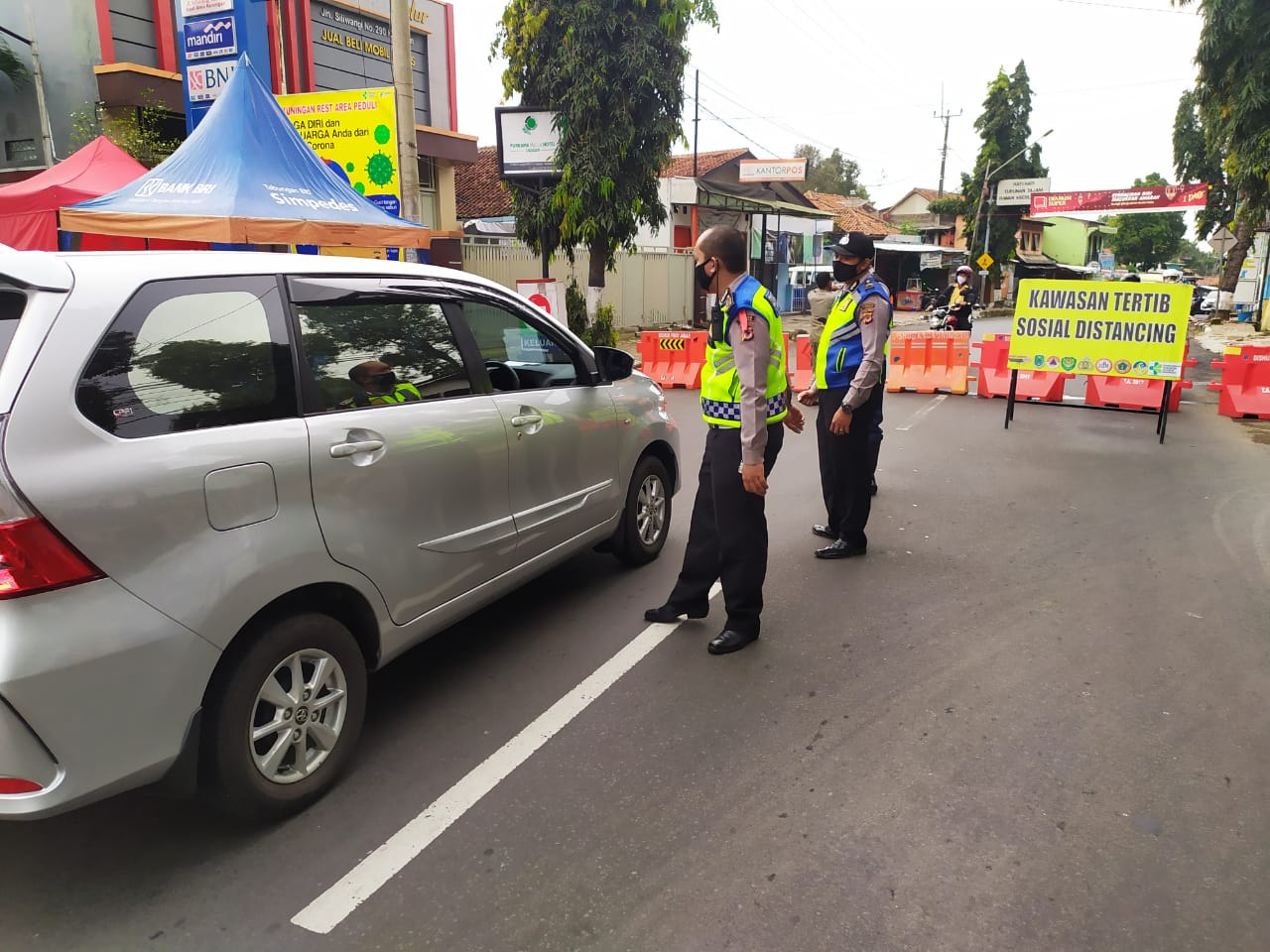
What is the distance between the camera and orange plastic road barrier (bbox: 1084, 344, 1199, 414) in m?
11.4

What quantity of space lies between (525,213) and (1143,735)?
1470cm

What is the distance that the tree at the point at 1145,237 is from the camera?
241 feet

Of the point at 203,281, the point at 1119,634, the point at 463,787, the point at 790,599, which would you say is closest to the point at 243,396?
the point at 203,281

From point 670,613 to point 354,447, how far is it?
6.84ft

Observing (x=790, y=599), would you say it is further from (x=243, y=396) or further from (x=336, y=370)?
(x=243, y=396)

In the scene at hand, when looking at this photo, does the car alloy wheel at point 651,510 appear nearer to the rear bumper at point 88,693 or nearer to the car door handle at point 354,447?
the car door handle at point 354,447

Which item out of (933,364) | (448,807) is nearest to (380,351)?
(448,807)

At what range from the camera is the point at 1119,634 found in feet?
14.9

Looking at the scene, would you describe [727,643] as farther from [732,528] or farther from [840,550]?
[840,550]

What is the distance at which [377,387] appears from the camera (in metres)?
3.40

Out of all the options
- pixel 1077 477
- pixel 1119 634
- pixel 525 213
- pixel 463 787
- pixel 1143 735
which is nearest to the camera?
pixel 463 787

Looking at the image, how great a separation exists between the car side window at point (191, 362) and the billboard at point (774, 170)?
94.5 feet

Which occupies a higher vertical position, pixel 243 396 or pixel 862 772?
pixel 243 396

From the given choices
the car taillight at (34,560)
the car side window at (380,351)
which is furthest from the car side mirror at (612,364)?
Answer: the car taillight at (34,560)
